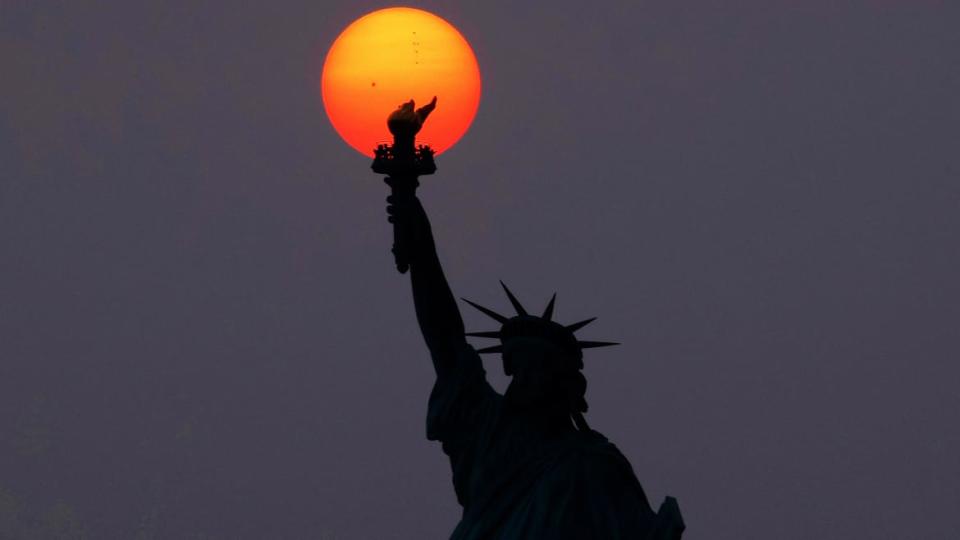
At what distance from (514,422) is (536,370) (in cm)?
38

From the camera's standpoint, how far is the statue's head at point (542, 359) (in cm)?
3077

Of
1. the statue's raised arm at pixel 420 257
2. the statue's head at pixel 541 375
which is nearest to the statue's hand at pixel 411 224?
the statue's raised arm at pixel 420 257

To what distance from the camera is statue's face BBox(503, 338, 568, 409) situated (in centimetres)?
3077

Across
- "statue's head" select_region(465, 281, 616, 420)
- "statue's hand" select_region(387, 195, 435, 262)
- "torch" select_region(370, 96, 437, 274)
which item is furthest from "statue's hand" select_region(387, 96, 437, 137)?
"statue's head" select_region(465, 281, 616, 420)

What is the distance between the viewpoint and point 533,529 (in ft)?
100.0

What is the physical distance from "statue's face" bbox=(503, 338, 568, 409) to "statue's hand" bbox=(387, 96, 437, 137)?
4.60ft

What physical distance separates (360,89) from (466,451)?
2.28m

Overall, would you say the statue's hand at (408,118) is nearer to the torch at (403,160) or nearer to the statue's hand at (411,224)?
the torch at (403,160)

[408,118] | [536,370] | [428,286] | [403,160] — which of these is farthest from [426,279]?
[408,118]

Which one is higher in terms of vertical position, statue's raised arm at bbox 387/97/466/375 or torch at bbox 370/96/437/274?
torch at bbox 370/96/437/274

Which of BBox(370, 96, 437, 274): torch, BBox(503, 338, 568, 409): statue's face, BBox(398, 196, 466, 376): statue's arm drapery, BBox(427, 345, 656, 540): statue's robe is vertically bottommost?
BBox(427, 345, 656, 540): statue's robe

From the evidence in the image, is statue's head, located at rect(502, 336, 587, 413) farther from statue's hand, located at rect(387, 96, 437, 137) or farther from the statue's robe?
statue's hand, located at rect(387, 96, 437, 137)

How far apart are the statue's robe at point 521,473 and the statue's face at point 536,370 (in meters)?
0.20

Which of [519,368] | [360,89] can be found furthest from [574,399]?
[360,89]
